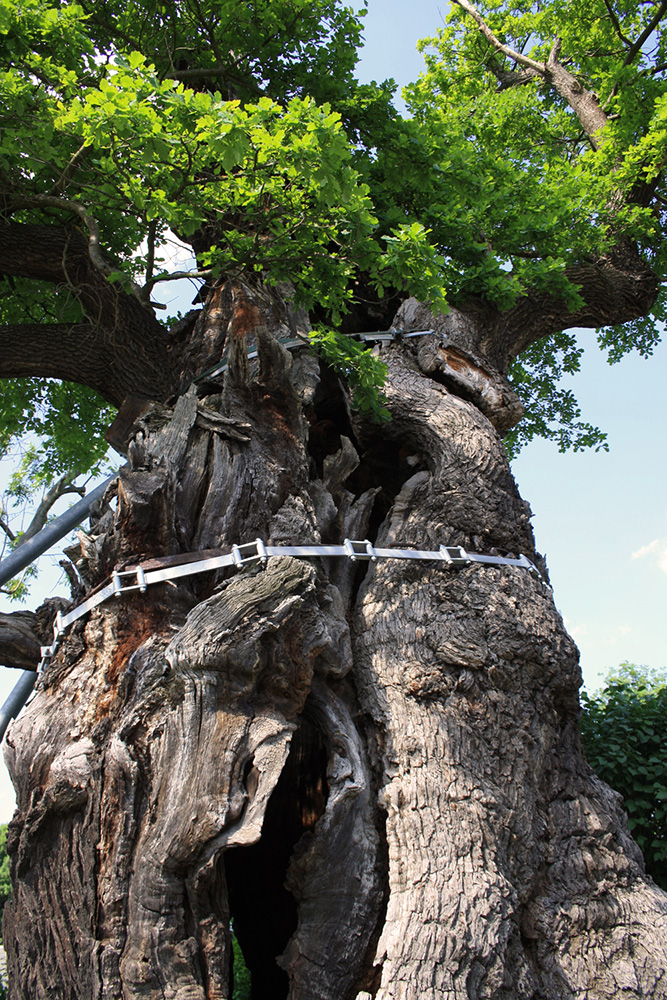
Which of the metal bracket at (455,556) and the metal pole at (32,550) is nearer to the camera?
the metal bracket at (455,556)

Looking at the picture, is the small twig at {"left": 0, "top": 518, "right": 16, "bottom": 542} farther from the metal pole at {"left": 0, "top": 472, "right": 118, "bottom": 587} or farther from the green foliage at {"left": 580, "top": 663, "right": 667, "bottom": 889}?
the green foliage at {"left": 580, "top": 663, "right": 667, "bottom": 889}

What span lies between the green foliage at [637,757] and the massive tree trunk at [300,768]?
2409 millimetres

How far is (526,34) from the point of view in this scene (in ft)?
Answer: 32.9

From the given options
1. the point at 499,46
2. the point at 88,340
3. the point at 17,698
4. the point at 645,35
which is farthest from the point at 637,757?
the point at 499,46

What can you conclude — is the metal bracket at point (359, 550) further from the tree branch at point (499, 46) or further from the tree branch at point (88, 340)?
the tree branch at point (499, 46)

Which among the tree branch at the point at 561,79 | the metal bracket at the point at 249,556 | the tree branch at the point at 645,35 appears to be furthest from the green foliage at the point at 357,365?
the tree branch at the point at 645,35

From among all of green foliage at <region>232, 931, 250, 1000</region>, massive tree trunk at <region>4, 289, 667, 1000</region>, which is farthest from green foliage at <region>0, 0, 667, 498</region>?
green foliage at <region>232, 931, 250, 1000</region>

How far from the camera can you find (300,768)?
337 cm

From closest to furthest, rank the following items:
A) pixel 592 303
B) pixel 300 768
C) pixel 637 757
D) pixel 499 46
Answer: pixel 300 768
pixel 637 757
pixel 592 303
pixel 499 46

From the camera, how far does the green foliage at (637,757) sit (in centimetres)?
523

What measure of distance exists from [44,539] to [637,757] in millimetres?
4790

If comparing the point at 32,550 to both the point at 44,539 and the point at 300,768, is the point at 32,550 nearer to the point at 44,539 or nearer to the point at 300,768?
the point at 44,539

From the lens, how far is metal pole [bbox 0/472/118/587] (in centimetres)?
442

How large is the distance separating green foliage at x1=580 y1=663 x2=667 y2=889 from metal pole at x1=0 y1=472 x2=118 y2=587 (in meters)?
4.18
